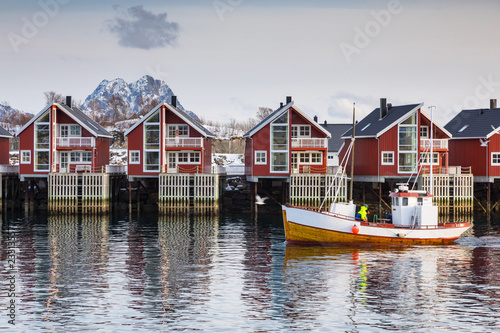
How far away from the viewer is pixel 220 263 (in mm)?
36875

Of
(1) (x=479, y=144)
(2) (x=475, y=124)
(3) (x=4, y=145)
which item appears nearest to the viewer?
(1) (x=479, y=144)

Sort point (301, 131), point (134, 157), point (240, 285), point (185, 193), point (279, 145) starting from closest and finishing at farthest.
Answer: point (240, 285)
point (185, 193)
point (279, 145)
point (134, 157)
point (301, 131)

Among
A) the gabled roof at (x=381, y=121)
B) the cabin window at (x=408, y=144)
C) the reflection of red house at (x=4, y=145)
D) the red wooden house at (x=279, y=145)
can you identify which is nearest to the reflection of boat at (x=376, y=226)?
the red wooden house at (x=279, y=145)

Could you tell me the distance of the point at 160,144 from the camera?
66.5 m

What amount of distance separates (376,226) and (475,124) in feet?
114

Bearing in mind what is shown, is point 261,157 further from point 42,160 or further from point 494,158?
point 494,158

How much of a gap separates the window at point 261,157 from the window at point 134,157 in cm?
1112

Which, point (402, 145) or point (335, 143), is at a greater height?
point (335, 143)

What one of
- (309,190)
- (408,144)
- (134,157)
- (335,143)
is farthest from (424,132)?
(335,143)

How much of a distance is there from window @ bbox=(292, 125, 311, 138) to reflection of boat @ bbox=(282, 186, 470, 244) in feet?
76.6

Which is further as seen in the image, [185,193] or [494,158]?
[494,158]

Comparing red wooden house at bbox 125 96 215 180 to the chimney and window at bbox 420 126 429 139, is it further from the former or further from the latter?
window at bbox 420 126 429 139

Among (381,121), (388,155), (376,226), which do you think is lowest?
(376,226)

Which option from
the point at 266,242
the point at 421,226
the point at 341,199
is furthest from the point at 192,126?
the point at 421,226
